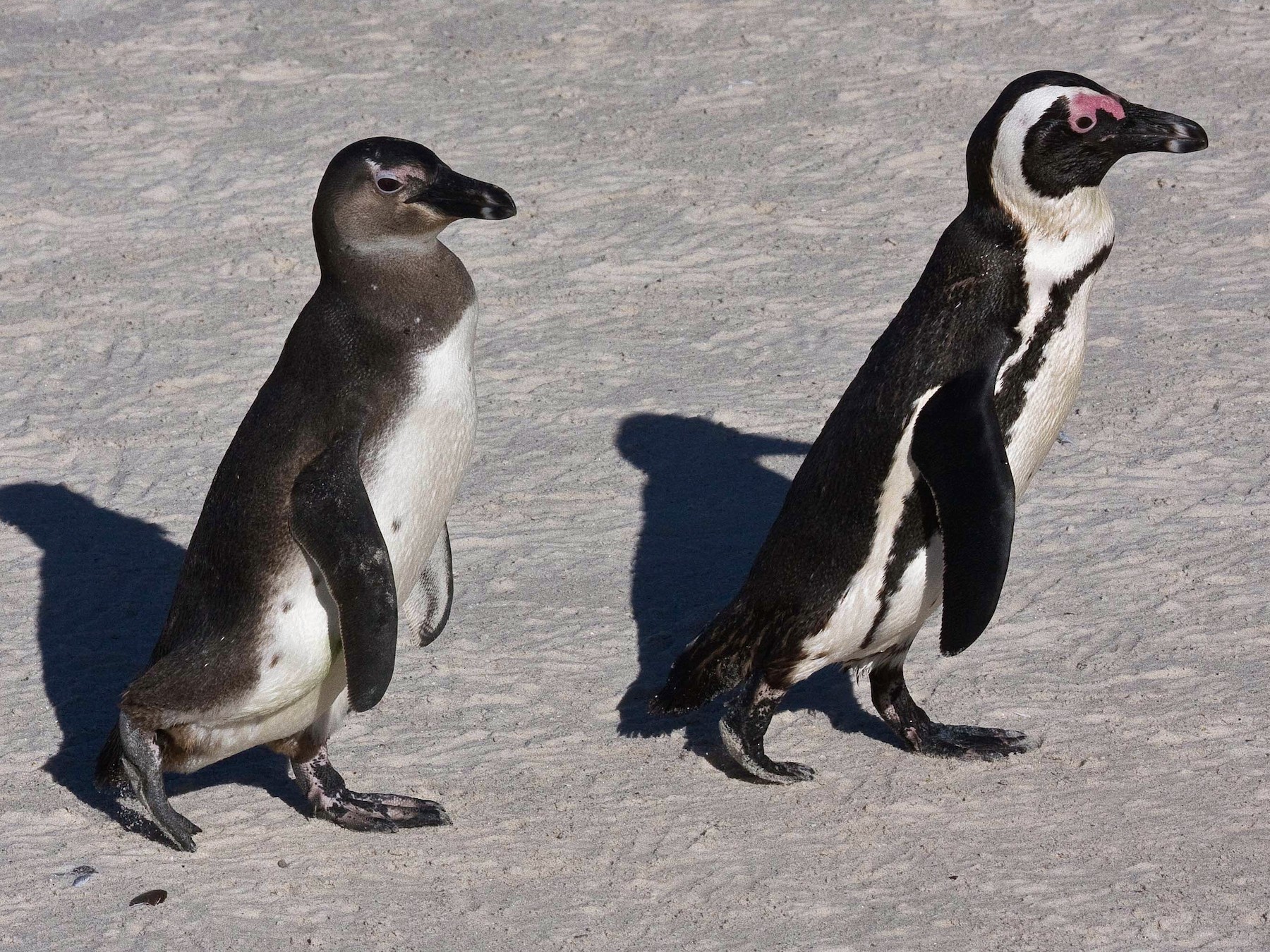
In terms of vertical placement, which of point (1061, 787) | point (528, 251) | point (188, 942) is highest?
point (528, 251)

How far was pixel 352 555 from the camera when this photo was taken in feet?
11.9

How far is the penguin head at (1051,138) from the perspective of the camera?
3826 millimetres

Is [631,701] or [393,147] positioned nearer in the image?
[393,147]

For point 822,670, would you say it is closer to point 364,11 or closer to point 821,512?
point 821,512

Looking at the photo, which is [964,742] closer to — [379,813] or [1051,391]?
[1051,391]

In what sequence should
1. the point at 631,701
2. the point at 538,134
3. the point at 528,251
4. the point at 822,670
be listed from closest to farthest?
the point at 631,701
the point at 822,670
the point at 528,251
the point at 538,134

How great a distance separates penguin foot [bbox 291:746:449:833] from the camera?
13.2 feet

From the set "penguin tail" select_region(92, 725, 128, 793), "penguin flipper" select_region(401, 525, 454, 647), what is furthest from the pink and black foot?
"penguin tail" select_region(92, 725, 128, 793)

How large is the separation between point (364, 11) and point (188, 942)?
22.1 ft

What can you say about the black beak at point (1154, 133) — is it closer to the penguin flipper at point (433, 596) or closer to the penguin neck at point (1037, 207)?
the penguin neck at point (1037, 207)

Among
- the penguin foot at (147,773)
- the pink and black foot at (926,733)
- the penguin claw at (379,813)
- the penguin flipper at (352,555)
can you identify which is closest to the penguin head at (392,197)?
the penguin flipper at (352,555)

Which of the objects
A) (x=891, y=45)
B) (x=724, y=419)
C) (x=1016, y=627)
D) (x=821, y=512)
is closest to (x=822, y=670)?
(x=1016, y=627)

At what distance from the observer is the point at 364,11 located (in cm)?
926

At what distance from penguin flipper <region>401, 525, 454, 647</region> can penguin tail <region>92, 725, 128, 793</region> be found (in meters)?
0.80
